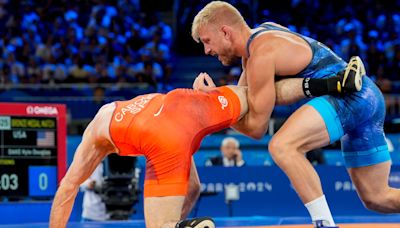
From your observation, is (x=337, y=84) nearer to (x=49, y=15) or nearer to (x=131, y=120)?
(x=131, y=120)

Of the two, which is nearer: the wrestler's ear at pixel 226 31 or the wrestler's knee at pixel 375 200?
the wrestler's ear at pixel 226 31

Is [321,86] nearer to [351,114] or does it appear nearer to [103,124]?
[351,114]

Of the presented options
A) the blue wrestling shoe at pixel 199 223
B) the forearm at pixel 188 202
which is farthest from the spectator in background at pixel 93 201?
the blue wrestling shoe at pixel 199 223

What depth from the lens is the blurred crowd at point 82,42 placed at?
1191 cm

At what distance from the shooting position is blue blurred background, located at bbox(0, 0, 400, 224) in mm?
7898

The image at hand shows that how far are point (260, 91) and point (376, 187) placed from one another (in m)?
0.91

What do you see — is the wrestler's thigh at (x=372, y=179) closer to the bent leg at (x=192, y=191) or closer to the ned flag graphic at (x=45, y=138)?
the bent leg at (x=192, y=191)

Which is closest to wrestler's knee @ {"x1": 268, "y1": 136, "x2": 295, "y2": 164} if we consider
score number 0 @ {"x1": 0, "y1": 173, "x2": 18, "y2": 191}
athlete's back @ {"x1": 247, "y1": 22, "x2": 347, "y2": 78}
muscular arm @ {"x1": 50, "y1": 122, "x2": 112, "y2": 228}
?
athlete's back @ {"x1": 247, "y1": 22, "x2": 347, "y2": 78}

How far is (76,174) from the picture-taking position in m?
4.23

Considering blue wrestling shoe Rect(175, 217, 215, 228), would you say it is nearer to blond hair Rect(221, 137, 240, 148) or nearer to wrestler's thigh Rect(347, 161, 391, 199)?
wrestler's thigh Rect(347, 161, 391, 199)

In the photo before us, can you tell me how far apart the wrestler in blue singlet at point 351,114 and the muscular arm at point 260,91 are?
226 mm

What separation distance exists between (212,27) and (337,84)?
0.75m

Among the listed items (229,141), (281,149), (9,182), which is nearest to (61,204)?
(281,149)

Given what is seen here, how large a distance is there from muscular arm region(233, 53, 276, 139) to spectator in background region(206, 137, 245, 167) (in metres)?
3.95
